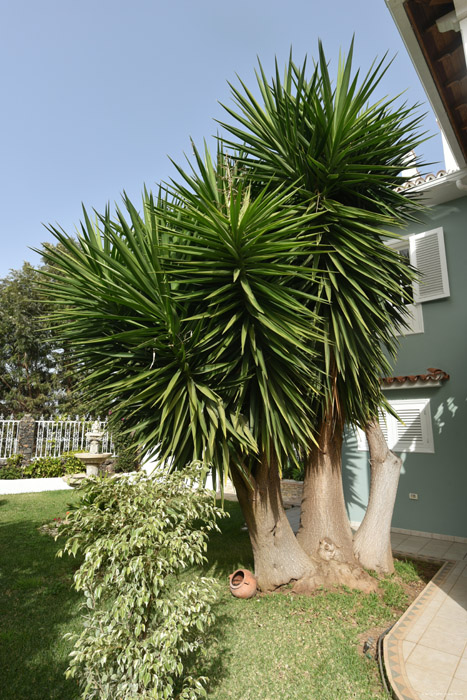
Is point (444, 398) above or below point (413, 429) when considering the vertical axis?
above

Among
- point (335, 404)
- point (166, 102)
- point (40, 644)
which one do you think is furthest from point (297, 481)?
point (166, 102)

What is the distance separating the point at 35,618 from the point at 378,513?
448cm

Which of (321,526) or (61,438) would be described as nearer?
(321,526)

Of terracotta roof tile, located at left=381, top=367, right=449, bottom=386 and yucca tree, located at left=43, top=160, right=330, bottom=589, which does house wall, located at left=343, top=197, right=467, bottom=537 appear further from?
yucca tree, located at left=43, top=160, right=330, bottom=589

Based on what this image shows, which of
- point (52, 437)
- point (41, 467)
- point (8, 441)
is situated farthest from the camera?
point (52, 437)

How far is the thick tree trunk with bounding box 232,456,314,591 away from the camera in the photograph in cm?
497

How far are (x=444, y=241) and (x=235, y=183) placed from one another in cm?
535

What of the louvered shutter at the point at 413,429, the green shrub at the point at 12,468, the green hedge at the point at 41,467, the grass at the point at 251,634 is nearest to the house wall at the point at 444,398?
the louvered shutter at the point at 413,429

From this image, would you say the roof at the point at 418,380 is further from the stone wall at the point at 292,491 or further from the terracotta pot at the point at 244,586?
the terracotta pot at the point at 244,586

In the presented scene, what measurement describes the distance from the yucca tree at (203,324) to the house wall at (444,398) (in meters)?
4.41

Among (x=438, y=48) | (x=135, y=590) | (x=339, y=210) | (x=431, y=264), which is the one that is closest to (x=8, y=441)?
(x=135, y=590)

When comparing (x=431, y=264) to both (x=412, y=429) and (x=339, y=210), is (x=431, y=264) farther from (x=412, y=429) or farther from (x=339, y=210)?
(x=339, y=210)

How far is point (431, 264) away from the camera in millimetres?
8250

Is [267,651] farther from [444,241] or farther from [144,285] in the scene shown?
[444,241]
